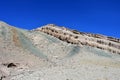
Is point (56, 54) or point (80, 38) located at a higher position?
point (80, 38)

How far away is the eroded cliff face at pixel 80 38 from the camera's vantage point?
5938 cm

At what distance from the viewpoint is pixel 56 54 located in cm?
5000

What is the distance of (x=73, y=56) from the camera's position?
4900 centimetres

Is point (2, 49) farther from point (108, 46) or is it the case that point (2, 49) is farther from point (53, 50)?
point (108, 46)

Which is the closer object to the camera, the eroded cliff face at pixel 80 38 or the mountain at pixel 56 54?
the mountain at pixel 56 54

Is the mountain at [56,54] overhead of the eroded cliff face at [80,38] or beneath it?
beneath

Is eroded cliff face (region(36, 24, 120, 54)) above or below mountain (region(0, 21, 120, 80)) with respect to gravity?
above

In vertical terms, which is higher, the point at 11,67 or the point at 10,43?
the point at 10,43

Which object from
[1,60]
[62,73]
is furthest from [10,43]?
[62,73]

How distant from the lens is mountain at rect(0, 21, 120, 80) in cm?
3100

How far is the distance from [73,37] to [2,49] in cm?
2057

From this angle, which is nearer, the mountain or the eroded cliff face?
the mountain

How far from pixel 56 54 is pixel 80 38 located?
11346mm

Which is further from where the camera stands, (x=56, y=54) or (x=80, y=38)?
(x=80, y=38)
